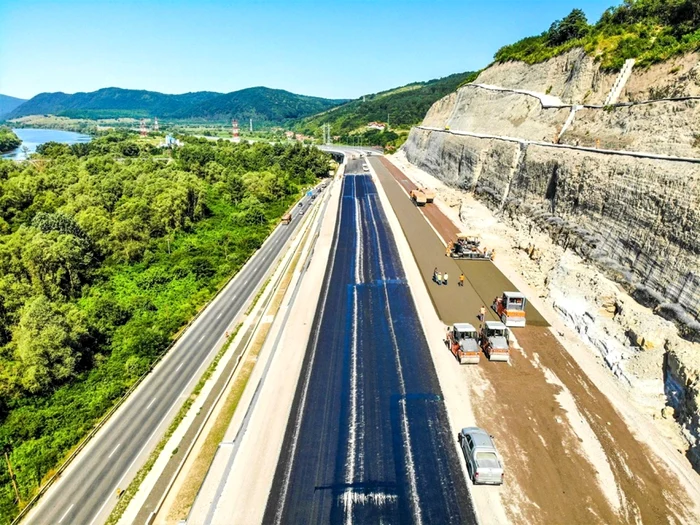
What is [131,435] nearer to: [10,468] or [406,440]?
[10,468]

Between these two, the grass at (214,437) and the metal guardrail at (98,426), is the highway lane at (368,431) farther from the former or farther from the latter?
the metal guardrail at (98,426)

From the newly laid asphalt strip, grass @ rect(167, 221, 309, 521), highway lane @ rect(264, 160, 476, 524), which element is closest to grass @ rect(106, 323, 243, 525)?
grass @ rect(167, 221, 309, 521)

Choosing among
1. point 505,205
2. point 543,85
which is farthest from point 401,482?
point 543,85

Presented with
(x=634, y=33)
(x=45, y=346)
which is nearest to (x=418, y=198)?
(x=634, y=33)

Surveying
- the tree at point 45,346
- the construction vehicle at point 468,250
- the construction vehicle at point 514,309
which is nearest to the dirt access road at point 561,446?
the construction vehicle at point 514,309

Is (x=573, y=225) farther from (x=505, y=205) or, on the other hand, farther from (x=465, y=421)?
(x=465, y=421)
